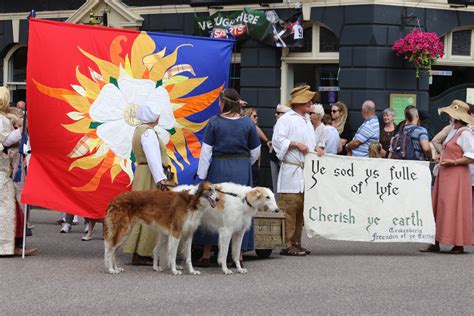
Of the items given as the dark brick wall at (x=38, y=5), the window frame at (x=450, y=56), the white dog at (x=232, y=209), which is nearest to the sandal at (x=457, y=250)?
the white dog at (x=232, y=209)

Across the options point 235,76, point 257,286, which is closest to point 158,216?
point 257,286

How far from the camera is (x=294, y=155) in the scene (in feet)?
44.1

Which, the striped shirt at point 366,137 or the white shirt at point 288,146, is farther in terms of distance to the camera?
the striped shirt at point 366,137

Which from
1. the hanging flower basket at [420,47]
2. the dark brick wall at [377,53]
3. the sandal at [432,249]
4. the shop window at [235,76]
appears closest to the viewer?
the sandal at [432,249]

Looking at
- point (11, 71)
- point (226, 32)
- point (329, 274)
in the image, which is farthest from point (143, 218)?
point (11, 71)

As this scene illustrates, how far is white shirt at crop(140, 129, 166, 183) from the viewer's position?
39.5 ft

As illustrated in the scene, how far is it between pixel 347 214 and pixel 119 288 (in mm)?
4032

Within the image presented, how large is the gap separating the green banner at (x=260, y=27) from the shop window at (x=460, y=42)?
9.31ft

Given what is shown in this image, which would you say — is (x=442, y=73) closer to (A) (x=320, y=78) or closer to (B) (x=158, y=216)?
(A) (x=320, y=78)

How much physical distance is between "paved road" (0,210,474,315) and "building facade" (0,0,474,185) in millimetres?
6720

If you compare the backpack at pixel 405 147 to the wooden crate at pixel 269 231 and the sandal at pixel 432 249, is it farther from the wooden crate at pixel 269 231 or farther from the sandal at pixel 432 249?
the wooden crate at pixel 269 231

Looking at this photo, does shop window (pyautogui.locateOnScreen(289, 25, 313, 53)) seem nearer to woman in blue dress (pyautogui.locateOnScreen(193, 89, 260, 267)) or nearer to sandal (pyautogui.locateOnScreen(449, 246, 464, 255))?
sandal (pyautogui.locateOnScreen(449, 246, 464, 255))

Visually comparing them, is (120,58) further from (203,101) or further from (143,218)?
(143,218)

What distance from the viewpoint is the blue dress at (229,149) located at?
40.1 feet
